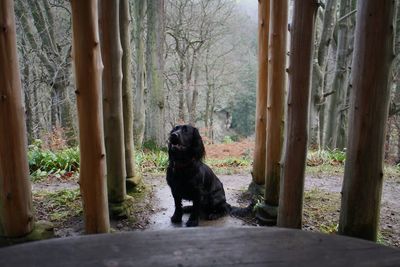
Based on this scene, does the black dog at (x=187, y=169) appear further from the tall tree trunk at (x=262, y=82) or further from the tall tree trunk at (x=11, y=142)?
the tall tree trunk at (x=11, y=142)

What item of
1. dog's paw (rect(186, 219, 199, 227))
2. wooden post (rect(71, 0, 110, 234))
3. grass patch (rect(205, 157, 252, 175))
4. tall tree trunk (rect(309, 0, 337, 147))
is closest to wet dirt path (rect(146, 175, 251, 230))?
dog's paw (rect(186, 219, 199, 227))

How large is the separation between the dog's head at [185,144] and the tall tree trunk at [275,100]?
81cm

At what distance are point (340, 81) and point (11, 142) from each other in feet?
38.5

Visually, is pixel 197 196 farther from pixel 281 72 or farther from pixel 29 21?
pixel 29 21

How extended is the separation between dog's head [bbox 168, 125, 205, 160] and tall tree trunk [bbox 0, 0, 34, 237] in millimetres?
1514

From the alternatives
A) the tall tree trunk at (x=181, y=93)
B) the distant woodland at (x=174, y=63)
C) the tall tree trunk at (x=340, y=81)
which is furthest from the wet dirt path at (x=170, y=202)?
the tall tree trunk at (x=181, y=93)

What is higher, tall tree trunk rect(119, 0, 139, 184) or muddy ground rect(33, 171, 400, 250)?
tall tree trunk rect(119, 0, 139, 184)

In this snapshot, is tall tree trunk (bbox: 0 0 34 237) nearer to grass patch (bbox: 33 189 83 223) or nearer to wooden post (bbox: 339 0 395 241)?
grass patch (bbox: 33 189 83 223)

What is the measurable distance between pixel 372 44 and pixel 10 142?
2596 mm

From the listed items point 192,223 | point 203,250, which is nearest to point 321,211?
point 192,223

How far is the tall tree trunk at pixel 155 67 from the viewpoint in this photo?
9078 millimetres

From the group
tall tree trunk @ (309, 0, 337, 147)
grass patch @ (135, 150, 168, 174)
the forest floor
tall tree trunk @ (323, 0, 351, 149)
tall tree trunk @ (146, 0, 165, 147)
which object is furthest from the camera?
tall tree trunk @ (323, 0, 351, 149)

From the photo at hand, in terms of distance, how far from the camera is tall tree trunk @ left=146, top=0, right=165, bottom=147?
9.08 meters

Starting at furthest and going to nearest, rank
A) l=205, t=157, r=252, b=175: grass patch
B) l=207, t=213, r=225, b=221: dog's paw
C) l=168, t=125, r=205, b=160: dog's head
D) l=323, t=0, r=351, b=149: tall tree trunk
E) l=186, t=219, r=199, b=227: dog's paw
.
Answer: l=323, t=0, r=351, b=149: tall tree trunk < l=205, t=157, r=252, b=175: grass patch < l=207, t=213, r=225, b=221: dog's paw < l=186, t=219, r=199, b=227: dog's paw < l=168, t=125, r=205, b=160: dog's head
